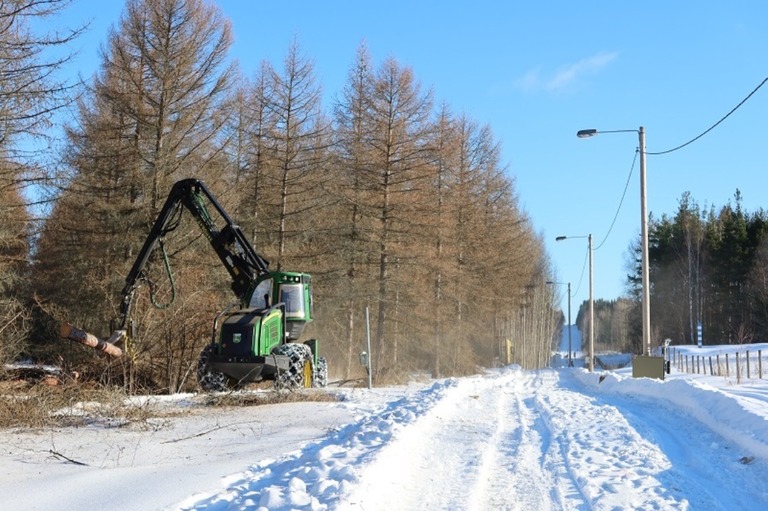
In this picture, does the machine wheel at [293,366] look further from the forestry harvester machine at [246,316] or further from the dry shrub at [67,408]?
the dry shrub at [67,408]

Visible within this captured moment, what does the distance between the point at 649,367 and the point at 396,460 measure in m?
15.8

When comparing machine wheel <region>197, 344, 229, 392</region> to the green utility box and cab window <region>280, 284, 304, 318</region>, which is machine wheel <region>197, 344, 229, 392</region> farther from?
the green utility box

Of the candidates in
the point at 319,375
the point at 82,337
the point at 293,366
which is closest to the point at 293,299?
the point at 319,375

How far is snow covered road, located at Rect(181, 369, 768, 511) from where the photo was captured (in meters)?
6.39

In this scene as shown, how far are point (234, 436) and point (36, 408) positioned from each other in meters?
2.90

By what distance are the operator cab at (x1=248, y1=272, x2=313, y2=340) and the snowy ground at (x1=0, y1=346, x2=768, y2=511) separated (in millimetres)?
5409

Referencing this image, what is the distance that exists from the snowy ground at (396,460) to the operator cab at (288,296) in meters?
5.41

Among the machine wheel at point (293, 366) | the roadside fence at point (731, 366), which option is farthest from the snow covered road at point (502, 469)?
the roadside fence at point (731, 366)

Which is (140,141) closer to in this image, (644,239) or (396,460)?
(644,239)

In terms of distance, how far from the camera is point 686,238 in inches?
2584

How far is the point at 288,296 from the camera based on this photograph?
61.5 feet

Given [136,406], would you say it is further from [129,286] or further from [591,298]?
[591,298]

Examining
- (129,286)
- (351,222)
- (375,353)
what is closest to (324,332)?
(375,353)

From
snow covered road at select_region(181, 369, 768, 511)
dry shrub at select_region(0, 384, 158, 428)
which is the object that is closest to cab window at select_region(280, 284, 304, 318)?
dry shrub at select_region(0, 384, 158, 428)
